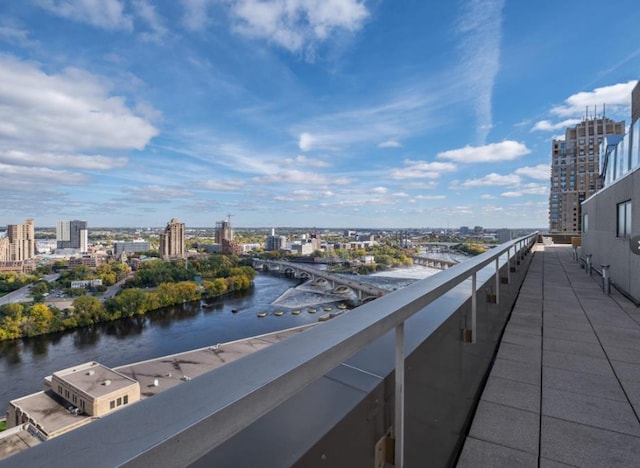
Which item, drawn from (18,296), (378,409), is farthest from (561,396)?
(18,296)

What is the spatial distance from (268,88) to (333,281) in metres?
15.6

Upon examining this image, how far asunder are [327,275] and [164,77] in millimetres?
15435

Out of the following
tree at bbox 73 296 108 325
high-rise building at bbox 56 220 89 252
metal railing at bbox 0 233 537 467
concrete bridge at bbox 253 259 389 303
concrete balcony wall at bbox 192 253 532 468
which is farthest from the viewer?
concrete bridge at bbox 253 259 389 303

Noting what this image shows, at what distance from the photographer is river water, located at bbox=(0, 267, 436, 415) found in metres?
8.17

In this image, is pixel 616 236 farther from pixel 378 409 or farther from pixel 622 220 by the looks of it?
pixel 378 409

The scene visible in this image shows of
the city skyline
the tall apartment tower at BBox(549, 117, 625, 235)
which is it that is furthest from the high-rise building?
the tall apartment tower at BBox(549, 117, 625, 235)

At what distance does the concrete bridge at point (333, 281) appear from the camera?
15.2 meters

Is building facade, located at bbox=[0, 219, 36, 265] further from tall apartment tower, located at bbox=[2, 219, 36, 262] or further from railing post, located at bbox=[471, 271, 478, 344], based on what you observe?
railing post, located at bbox=[471, 271, 478, 344]

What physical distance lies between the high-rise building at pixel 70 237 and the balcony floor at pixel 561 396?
11.6m

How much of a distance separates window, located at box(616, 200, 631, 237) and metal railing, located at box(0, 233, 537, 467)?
8273 mm

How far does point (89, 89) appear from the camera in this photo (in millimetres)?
6629

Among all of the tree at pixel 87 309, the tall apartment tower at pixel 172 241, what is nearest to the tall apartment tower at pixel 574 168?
the tall apartment tower at pixel 172 241

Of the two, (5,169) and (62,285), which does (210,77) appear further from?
(62,285)

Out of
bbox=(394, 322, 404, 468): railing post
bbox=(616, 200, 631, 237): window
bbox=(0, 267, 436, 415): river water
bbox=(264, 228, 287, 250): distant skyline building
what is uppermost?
bbox=(616, 200, 631, 237): window
